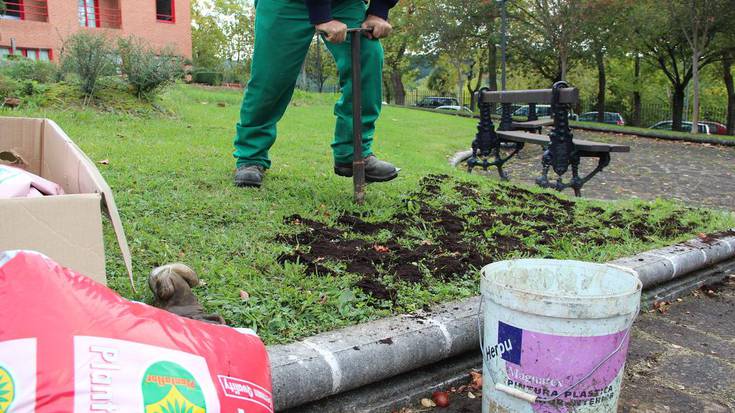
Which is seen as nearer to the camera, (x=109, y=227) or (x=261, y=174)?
(x=109, y=227)

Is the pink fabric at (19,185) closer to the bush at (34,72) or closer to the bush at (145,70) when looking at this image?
the bush at (145,70)

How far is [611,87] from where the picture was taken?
128ft

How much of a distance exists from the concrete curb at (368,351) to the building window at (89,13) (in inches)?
1070

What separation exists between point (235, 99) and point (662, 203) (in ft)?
37.1

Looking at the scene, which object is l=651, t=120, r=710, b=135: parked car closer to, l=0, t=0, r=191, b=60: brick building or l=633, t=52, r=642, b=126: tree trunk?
l=633, t=52, r=642, b=126: tree trunk

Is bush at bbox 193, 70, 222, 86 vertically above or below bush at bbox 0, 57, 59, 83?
above

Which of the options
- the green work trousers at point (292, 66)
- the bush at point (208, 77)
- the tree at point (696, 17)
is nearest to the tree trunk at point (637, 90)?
the tree at point (696, 17)

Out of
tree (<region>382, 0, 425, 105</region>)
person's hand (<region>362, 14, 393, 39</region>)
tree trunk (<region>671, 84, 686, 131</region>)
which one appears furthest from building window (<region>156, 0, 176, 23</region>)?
person's hand (<region>362, 14, 393, 39</region>)

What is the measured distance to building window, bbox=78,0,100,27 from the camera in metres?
25.6

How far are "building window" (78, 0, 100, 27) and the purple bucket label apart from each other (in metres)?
27.7

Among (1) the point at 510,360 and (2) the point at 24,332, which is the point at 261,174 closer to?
(1) the point at 510,360

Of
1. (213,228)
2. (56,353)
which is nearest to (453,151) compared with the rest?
(213,228)

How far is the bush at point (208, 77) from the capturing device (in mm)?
20038

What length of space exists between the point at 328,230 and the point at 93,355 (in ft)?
6.90
